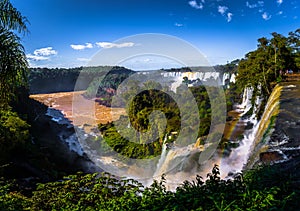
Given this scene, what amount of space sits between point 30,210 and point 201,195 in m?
3.08

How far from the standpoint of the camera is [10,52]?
13.2ft

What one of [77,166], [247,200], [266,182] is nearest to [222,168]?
[266,182]

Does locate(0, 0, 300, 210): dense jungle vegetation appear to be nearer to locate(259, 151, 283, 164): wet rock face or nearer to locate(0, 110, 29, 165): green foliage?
locate(259, 151, 283, 164): wet rock face

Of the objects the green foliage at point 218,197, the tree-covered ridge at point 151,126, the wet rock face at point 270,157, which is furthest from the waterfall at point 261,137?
the tree-covered ridge at point 151,126

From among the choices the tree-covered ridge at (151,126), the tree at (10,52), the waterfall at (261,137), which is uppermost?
the tree at (10,52)

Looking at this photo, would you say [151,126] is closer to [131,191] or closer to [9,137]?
[9,137]

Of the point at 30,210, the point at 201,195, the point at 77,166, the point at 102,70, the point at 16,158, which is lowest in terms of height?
the point at 77,166

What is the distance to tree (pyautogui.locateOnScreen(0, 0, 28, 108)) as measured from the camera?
400 cm

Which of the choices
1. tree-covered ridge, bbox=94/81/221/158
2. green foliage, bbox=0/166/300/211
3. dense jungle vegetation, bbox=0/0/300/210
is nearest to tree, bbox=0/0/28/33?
dense jungle vegetation, bbox=0/0/300/210

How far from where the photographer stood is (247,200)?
8.50 feet

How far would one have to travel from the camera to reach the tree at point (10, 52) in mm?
3996

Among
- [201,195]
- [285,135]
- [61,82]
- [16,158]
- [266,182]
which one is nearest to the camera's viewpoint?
[201,195]

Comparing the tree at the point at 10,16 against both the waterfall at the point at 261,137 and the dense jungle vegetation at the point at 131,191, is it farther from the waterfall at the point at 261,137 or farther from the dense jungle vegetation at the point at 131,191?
the waterfall at the point at 261,137

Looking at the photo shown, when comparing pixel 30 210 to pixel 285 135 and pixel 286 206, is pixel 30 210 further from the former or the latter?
pixel 285 135
